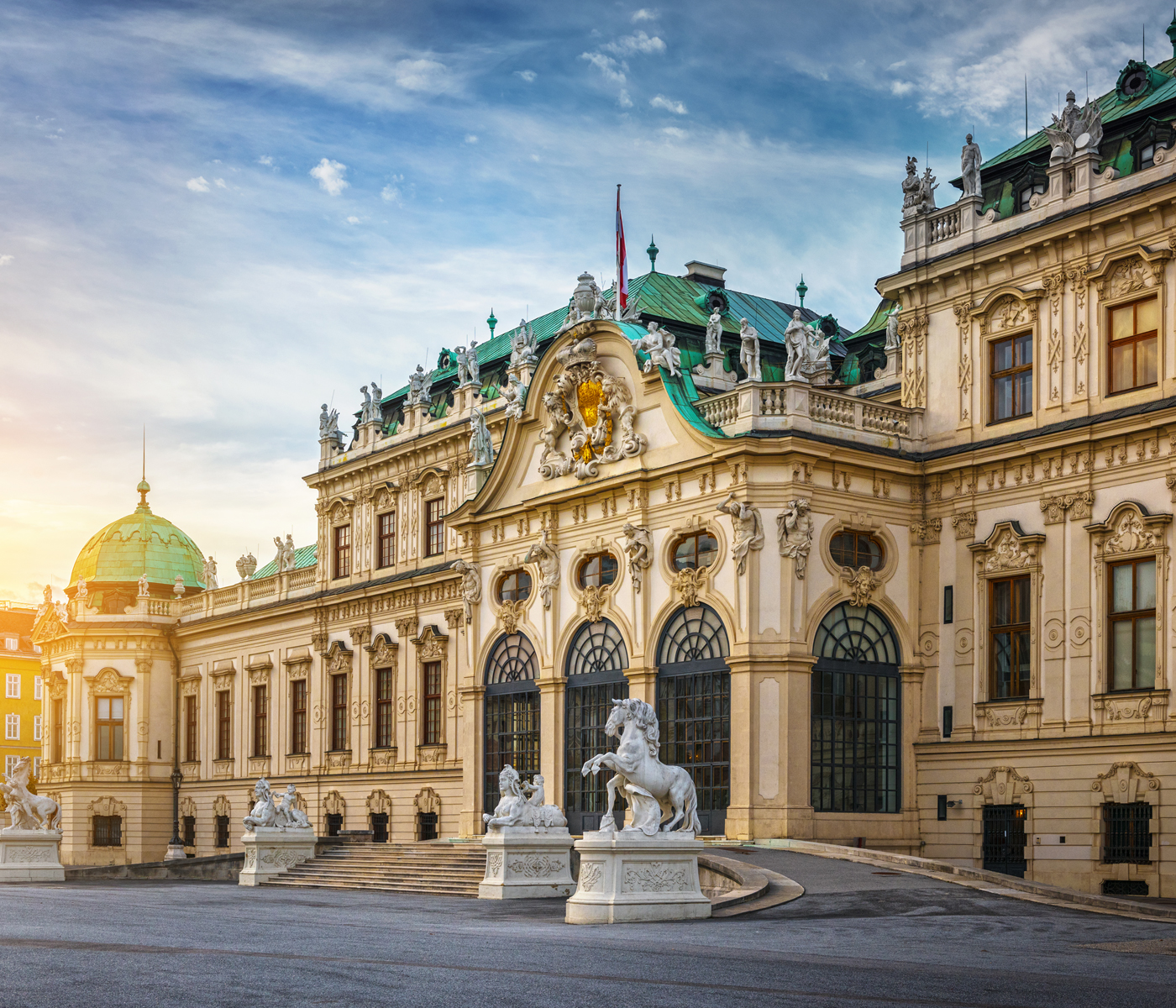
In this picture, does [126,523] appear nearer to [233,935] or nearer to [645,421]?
[645,421]

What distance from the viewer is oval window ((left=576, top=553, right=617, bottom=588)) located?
37281mm

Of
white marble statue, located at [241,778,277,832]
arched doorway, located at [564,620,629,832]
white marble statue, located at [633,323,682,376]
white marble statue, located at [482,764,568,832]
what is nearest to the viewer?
white marble statue, located at [482,764,568,832]

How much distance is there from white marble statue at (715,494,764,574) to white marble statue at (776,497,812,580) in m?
0.42

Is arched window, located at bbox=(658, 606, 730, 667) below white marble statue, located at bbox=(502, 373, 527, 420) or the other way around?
below

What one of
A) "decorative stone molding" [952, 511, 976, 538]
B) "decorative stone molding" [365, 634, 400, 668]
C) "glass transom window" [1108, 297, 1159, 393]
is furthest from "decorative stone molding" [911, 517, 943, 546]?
"decorative stone molding" [365, 634, 400, 668]

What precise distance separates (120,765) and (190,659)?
480 cm

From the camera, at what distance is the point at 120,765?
61.5 m

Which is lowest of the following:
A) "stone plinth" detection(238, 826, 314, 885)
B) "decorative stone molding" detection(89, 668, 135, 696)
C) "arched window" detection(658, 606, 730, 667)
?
"stone plinth" detection(238, 826, 314, 885)

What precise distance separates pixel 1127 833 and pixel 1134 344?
942 centimetres

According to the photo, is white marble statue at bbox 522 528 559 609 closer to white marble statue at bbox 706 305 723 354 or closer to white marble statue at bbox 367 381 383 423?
white marble statue at bbox 706 305 723 354

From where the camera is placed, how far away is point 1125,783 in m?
30.0

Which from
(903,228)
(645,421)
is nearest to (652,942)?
(645,421)

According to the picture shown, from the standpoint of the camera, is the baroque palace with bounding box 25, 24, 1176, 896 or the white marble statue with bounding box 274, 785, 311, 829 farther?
the white marble statue with bounding box 274, 785, 311, 829

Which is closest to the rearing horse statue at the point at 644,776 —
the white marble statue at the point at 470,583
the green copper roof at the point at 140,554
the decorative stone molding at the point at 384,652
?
the white marble statue at the point at 470,583
